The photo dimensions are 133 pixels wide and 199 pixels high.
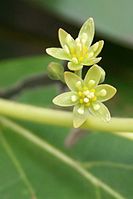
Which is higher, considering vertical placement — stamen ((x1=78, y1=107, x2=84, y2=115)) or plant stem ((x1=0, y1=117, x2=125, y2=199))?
stamen ((x1=78, y1=107, x2=84, y2=115))

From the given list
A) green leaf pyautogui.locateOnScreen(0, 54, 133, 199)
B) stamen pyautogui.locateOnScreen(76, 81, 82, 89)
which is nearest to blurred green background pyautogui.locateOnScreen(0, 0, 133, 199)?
green leaf pyautogui.locateOnScreen(0, 54, 133, 199)

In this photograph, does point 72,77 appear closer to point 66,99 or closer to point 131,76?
point 66,99

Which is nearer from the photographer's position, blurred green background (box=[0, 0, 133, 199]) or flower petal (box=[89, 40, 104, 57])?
flower petal (box=[89, 40, 104, 57])

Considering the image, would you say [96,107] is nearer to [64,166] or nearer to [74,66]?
[74,66]

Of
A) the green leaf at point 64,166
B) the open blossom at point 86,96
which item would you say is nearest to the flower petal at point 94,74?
the open blossom at point 86,96

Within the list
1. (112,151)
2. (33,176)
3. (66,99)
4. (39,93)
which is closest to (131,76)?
(39,93)

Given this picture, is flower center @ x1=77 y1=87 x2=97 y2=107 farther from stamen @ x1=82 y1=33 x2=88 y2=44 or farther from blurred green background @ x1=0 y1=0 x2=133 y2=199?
blurred green background @ x1=0 y1=0 x2=133 y2=199

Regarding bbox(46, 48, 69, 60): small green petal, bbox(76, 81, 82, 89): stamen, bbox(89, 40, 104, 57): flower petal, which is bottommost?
bbox(76, 81, 82, 89): stamen

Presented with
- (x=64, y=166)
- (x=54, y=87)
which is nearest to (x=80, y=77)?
(x=64, y=166)
